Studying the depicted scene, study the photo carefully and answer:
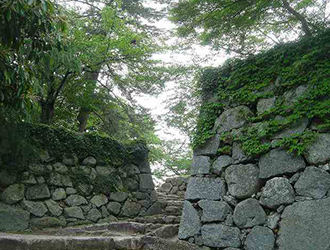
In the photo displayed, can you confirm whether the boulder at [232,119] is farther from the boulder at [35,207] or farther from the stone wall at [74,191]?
the boulder at [35,207]

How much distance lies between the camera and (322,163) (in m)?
2.93

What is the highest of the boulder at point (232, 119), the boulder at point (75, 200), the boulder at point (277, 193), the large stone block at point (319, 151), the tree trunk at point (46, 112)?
the tree trunk at point (46, 112)

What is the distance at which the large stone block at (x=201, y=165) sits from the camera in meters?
3.90

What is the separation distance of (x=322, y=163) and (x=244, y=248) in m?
1.24

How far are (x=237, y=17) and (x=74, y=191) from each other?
4.10 metres

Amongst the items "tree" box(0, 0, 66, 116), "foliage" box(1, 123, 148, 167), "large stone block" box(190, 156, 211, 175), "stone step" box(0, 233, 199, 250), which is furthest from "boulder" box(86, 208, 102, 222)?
"tree" box(0, 0, 66, 116)

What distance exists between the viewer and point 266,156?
3.34 meters

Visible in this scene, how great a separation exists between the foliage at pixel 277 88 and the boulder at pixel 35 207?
113 inches

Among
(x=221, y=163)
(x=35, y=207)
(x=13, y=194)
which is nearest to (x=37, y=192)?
(x=35, y=207)

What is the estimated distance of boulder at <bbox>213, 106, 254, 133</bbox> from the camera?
375 centimetres

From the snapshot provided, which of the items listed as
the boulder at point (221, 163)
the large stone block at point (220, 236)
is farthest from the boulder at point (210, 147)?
the large stone block at point (220, 236)

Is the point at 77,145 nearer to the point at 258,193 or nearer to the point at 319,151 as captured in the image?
the point at 258,193

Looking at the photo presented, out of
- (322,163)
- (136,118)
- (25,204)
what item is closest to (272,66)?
(322,163)

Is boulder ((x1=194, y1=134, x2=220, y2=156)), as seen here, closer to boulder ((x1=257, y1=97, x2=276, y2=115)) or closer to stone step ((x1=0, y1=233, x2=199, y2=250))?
boulder ((x1=257, y1=97, x2=276, y2=115))
